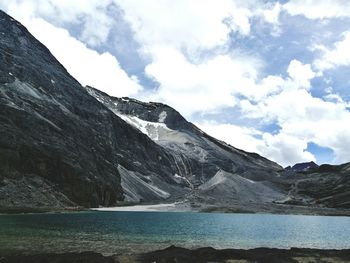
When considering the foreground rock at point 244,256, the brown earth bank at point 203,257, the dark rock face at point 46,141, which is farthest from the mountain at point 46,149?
the foreground rock at point 244,256

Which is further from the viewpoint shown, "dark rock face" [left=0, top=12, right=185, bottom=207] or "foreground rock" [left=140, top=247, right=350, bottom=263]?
"dark rock face" [left=0, top=12, right=185, bottom=207]

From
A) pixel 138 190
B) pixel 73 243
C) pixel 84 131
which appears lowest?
pixel 73 243

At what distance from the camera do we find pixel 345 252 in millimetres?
46969

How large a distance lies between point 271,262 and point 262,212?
136 meters

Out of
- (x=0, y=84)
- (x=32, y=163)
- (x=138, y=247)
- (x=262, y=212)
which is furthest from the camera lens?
(x=262, y=212)

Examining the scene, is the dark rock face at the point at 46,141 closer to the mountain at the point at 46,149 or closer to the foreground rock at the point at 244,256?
the mountain at the point at 46,149

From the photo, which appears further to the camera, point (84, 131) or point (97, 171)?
point (84, 131)

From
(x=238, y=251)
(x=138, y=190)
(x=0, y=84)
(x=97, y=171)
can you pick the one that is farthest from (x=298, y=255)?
(x=138, y=190)

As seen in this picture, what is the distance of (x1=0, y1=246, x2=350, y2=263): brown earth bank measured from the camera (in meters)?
36.5

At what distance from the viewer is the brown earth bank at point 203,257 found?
36.5 metres

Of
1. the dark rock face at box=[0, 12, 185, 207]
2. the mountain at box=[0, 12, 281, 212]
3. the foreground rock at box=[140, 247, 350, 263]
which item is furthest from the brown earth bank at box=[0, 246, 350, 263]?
the dark rock face at box=[0, 12, 185, 207]

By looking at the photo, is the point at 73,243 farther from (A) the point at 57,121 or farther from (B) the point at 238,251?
(A) the point at 57,121

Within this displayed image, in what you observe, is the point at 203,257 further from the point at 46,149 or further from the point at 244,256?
the point at 46,149

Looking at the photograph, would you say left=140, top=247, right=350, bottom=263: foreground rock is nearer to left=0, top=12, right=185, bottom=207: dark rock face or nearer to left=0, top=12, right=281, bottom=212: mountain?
left=0, top=12, right=281, bottom=212: mountain
